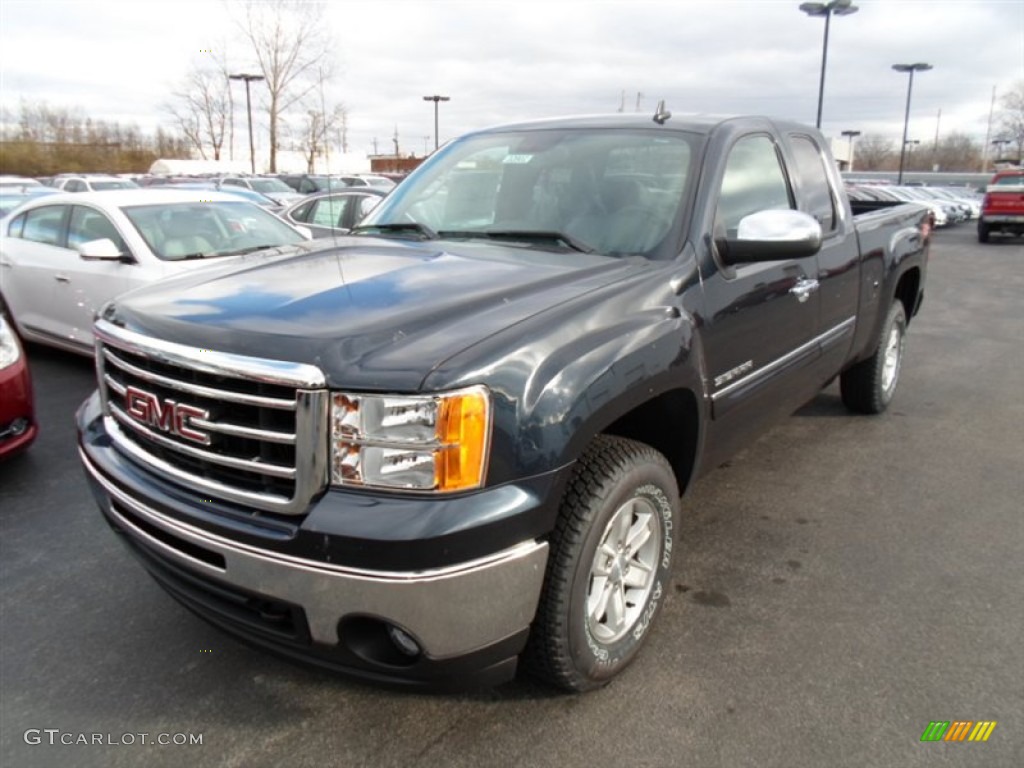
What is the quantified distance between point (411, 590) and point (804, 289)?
99.5 inches

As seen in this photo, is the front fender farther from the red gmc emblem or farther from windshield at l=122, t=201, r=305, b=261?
windshield at l=122, t=201, r=305, b=261

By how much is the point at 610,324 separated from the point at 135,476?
1.56 m

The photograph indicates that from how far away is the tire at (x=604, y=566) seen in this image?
2271 millimetres

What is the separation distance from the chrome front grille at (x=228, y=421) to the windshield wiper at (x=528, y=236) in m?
1.37

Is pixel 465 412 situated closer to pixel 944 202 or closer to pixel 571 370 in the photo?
pixel 571 370

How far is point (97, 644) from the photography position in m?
2.88

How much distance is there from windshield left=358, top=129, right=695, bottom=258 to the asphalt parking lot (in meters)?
1.51

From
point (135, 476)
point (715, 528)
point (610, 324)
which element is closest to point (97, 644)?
point (135, 476)

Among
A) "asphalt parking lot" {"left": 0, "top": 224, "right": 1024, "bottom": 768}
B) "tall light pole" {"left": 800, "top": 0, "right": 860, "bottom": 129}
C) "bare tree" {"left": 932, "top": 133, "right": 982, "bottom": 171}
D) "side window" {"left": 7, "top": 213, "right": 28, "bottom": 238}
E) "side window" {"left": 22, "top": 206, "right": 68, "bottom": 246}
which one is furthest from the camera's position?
"bare tree" {"left": 932, "top": 133, "right": 982, "bottom": 171}

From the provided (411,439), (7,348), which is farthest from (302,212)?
(411,439)

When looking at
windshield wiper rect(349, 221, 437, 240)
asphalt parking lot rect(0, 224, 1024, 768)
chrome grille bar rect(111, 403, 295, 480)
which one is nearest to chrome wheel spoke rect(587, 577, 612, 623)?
asphalt parking lot rect(0, 224, 1024, 768)

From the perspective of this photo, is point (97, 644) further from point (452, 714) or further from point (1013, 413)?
point (1013, 413)

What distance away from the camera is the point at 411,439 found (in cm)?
199

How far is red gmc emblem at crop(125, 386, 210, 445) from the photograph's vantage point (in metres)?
2.22
